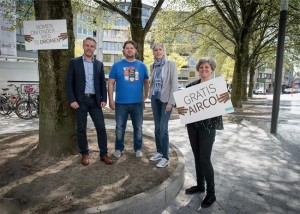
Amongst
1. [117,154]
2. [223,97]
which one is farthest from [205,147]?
[117,154]

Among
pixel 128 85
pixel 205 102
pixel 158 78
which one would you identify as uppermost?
pixel 158 78

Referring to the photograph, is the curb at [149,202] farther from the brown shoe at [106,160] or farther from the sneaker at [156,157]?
the brown shoe at [106,160]

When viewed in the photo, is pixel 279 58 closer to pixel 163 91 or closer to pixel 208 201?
pixel 163 91

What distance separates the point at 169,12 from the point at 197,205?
644 inches

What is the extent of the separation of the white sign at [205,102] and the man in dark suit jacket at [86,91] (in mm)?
1432

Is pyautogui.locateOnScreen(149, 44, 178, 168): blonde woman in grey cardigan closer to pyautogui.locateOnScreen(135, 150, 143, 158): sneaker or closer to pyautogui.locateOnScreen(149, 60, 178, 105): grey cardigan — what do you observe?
pyautogui.locateOnScreen(149, 60, 178, 105): grey cardigan

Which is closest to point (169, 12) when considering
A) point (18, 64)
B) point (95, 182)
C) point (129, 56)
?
point (18, 64)

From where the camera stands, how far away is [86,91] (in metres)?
4.61

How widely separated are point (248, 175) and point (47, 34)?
419 cm

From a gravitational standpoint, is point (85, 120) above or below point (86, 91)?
below

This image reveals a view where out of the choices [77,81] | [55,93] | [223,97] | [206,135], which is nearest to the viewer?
[206,135]

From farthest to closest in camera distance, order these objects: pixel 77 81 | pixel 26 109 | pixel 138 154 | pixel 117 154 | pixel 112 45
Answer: pixel 112 45 → pixel 26 109 → pixel 138 154 → pixel 117 154 → pixel 77 81

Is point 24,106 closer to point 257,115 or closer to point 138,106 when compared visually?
point 138,106

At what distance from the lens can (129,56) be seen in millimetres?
4777
